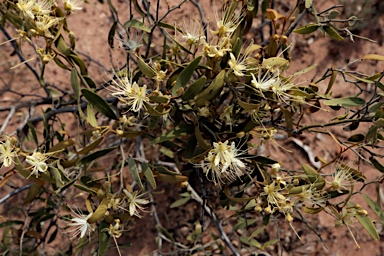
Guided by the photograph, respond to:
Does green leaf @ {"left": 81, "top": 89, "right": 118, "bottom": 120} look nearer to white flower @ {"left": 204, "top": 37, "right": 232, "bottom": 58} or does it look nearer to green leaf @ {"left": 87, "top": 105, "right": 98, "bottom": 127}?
green leaf @ {"left": 87, "top": 105, "right": 98, "bottom": 127}

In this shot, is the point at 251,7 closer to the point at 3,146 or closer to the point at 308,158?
the point at 3,146

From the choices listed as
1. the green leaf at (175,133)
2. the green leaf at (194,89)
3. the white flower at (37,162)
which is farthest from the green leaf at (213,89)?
the white flower at (37,162)

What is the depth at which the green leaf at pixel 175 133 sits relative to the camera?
1621mm

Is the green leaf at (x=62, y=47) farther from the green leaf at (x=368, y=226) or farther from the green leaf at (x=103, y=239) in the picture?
the green leaf at (x=368, y=226)

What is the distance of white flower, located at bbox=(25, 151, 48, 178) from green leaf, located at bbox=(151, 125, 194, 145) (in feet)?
1.35

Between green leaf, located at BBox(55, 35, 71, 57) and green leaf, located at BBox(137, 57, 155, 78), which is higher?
green leaf, located at BBox(55, 35, 71, 57)

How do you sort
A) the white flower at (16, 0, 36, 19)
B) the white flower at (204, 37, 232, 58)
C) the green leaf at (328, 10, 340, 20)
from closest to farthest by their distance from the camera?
the white flower at (204, 37, 232, 58) → the white flower at (16, 0, 36, 19) → the green leaf at (328, 10, 340, 20)

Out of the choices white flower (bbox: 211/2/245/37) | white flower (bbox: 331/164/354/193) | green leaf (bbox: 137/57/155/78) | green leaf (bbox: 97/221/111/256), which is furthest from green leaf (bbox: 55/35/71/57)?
white flower (bbox: 331/164/354/193)

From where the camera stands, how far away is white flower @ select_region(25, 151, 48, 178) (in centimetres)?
155

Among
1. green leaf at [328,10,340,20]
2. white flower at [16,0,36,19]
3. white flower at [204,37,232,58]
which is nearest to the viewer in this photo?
white flower at [204,37,232,58]

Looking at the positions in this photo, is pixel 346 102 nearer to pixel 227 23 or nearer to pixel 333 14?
pixel 333 14

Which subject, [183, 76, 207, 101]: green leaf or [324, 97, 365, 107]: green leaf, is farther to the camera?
[324, 97, 365, 107]: green leaf

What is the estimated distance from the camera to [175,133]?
1.65m

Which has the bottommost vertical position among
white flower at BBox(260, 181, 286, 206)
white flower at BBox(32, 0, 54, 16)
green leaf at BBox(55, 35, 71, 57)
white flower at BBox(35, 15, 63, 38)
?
white flower at BBox(260, 181, 286, 206)
